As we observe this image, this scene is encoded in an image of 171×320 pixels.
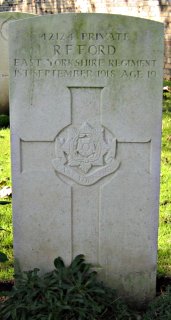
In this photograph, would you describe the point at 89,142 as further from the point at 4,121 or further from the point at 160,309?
the point at 4,121

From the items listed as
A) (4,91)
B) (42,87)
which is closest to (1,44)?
(4,91)

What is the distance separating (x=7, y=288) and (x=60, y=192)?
0.80 metres

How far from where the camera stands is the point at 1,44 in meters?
7.72

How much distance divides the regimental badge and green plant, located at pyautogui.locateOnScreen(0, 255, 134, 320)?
57 cm

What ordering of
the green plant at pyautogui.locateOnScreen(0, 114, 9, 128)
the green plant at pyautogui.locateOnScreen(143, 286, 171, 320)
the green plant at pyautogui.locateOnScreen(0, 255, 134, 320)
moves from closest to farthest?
the green plant at pyautogui.locateOnScreen(0, 255, 134, 320) → the green plant at pyautogui.locateOnScreen(143, 286, 171, 320) → the green plant at pyautogui.locateOnScreen(0, 114, 9, 128)

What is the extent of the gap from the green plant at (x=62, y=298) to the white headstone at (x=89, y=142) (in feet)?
0.56

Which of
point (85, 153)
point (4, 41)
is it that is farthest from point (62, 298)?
point (4, 41)

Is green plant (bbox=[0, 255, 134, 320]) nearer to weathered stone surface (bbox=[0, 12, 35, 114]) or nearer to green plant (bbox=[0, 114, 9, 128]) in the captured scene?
green plant (bbox=[0, 114, 9, 128])

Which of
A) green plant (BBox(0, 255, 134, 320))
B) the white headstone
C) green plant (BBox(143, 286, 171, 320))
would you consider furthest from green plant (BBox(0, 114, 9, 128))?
green plant (BBox(143, 286, 171, 320))

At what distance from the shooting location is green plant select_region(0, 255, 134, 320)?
2846 millimetres

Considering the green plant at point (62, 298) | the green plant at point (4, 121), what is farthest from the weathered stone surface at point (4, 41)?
the green plant at point (62, 298)

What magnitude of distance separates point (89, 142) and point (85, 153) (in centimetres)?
7

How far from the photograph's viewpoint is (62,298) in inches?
114

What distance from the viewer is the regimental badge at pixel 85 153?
3051mm
